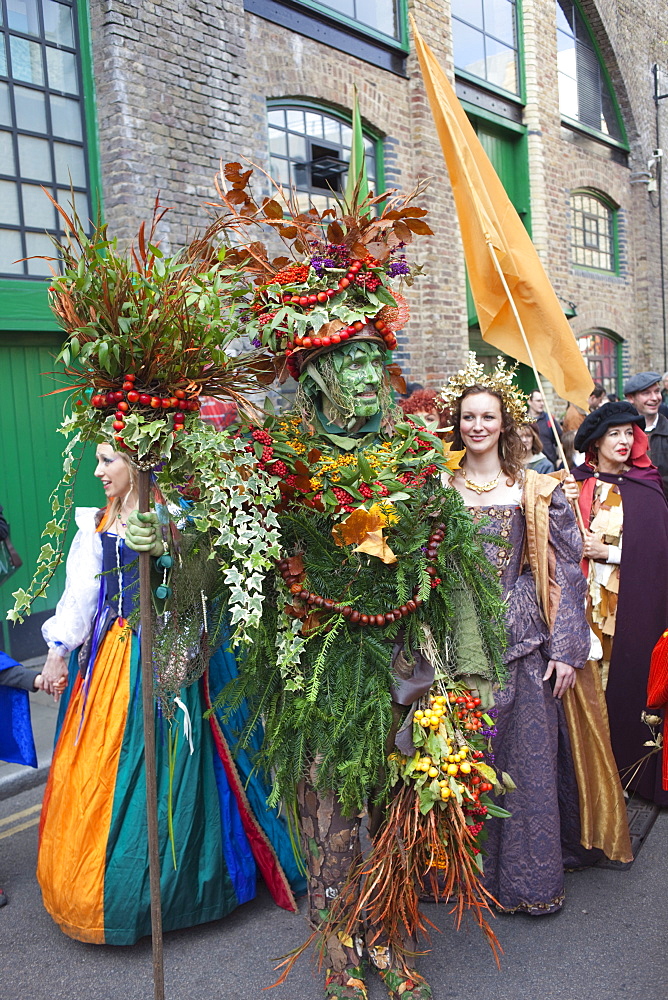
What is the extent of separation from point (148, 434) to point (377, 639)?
92cm

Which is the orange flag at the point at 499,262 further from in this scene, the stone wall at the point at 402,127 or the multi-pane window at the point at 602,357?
the multi-pane window at the point at 602,357

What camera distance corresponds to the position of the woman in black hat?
4.04 meters

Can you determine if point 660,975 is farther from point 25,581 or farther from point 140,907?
point 25,581

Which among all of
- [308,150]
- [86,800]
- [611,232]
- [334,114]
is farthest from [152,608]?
[611,232]

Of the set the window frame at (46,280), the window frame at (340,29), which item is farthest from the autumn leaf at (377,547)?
the window frame at (340,29)

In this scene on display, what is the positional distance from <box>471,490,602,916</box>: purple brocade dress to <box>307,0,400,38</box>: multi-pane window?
21.7 ft

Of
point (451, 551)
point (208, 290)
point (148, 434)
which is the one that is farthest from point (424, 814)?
point (208, 290)

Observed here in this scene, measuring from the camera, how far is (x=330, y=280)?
260 cm

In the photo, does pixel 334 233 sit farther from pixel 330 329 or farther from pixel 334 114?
pixel 334 114

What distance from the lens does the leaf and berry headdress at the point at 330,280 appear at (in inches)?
101

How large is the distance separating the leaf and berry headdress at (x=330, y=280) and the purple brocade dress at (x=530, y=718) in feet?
3.21

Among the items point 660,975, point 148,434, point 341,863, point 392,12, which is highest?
point 392,12

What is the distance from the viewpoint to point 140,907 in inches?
112

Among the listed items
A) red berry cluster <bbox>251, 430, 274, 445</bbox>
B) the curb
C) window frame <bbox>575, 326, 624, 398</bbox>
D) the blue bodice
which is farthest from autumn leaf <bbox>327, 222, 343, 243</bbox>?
window frame <bbox>575, 326, 624, 398</bbox>
